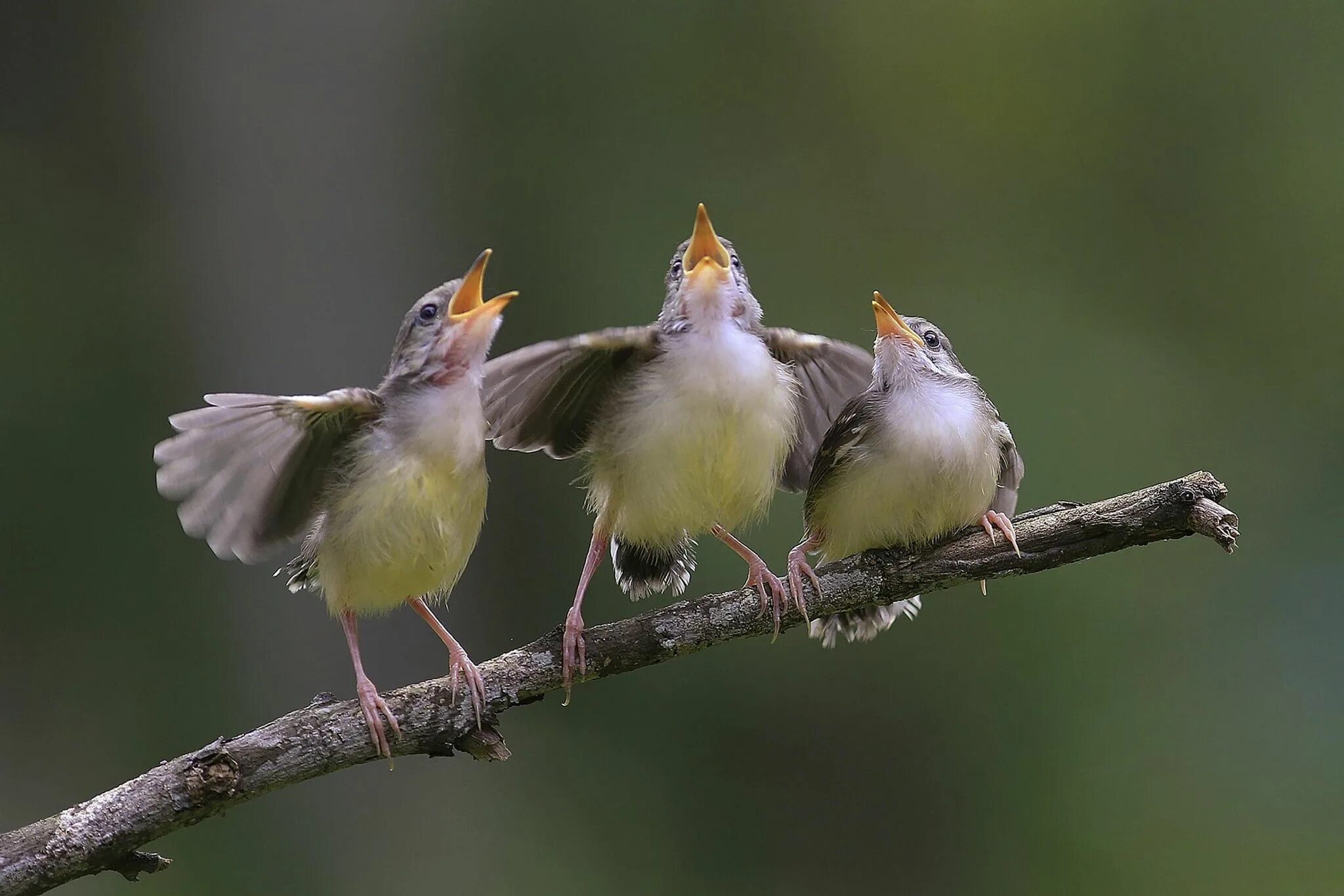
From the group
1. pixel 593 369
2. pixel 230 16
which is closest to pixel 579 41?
pixel 230 16

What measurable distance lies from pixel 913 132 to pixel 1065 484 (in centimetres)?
239

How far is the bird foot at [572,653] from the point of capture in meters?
3.34

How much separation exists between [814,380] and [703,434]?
78 cm

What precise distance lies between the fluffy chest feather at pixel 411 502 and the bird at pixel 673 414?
0.68 feet

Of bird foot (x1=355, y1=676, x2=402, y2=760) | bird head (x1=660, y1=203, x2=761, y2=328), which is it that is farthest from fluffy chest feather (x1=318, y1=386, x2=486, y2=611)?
bird head (x1=660, y1=203, x2=761, y2=328)

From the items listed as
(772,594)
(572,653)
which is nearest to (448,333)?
(572,653)

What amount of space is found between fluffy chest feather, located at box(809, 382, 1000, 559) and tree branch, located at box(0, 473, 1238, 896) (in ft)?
0.25

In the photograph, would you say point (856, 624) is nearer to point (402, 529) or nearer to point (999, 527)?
point (999, 527)

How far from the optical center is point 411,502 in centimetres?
329

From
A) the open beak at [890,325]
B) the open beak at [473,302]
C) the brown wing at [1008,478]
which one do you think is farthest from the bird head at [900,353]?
the open beak at [473,302]

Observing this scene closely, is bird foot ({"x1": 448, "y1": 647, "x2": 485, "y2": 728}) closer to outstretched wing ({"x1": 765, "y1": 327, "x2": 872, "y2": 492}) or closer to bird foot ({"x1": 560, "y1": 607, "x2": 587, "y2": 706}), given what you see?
bird foot ({"x1": 560, "y1": 607, "x2": 587, "y2": 706})

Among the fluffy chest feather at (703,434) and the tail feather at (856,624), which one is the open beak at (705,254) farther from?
the tail feather at (856,624)

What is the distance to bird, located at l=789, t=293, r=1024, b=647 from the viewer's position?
3.64 m

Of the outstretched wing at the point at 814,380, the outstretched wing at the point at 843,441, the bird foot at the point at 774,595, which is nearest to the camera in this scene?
the bird foot at the point at 774,595
